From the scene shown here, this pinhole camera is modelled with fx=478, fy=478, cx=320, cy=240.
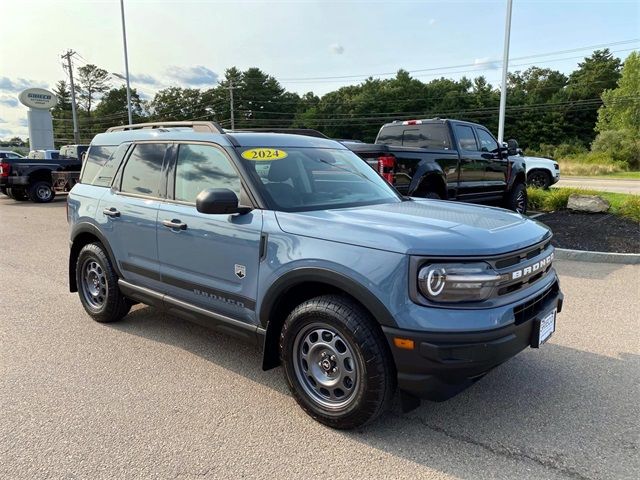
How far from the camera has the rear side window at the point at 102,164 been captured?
470cm

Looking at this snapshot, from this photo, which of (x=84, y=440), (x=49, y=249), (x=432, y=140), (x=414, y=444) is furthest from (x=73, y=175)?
(x=414, y=444)

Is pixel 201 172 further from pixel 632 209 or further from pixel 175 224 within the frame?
pixel 632 209

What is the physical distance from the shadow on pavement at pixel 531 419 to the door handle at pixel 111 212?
4.74 ft

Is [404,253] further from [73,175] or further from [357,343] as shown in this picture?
[73,175]

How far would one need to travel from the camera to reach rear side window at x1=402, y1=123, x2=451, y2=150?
345 inches

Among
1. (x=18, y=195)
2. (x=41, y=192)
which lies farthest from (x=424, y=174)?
(x=18, y=195)

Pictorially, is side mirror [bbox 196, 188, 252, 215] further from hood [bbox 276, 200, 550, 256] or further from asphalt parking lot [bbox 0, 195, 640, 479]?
asphalt parking lot [bbox 0, 195, 640, 479]

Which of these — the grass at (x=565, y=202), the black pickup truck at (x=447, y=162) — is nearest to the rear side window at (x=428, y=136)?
the black pickup truck at (x=447, y=162)

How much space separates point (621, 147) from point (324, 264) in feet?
163

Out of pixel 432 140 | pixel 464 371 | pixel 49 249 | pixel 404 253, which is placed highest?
pixel 432 140

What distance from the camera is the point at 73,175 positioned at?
53.4 ft

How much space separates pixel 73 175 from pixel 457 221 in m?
16.3

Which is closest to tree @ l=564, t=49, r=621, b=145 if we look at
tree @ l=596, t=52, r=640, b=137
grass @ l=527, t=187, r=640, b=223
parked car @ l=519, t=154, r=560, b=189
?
tree @ l=596, t=52, r=640, b=137

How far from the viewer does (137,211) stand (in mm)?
4195
